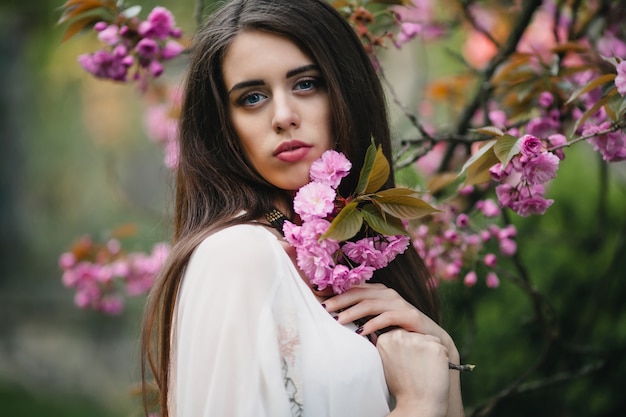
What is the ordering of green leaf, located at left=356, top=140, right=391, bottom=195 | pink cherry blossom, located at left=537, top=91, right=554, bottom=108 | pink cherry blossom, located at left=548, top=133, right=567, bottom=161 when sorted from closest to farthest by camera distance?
green leaf, located at left=356, top=140, right=391, bottom=195 → pink cherry blossom, located at left=548, top=133, right=567, bottom=161 → pink cherry blossom, located at left=537, top=91, right=554, bottom=108

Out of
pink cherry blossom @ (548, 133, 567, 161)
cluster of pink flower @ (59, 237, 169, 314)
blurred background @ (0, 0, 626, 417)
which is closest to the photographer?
pink cherry blossom @ (548, 133, 567, 161)

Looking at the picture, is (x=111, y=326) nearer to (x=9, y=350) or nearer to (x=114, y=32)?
(x=9, y=350)

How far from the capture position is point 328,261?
5.17ft

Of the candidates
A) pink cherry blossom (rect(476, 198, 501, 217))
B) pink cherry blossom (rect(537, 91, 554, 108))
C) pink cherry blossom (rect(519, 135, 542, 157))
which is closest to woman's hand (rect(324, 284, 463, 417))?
pink cherry blossom (rect(519, 135, 542, 157))

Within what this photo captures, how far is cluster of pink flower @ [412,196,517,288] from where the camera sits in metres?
2.25

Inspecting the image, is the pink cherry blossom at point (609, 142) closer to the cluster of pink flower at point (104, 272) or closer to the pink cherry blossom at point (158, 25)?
the pink cherry blossom at point (158, 25)

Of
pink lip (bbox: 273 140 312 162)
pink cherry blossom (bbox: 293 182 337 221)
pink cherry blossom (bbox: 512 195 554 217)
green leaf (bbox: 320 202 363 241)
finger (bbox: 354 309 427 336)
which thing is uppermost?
pink lip (bbox: 273 140 312 162)

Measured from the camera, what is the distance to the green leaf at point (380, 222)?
61.5 inches

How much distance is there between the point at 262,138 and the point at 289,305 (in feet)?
1.23

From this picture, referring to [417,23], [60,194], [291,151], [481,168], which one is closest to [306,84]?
[291,151]

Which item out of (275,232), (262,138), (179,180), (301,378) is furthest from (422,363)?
(179,180)

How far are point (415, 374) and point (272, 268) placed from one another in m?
0.35

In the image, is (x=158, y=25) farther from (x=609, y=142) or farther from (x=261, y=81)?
(x=609, y=142)

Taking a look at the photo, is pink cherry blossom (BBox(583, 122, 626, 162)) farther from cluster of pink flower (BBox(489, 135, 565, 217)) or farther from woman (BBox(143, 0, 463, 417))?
woman (BBox(143, 0, 463, 417))
